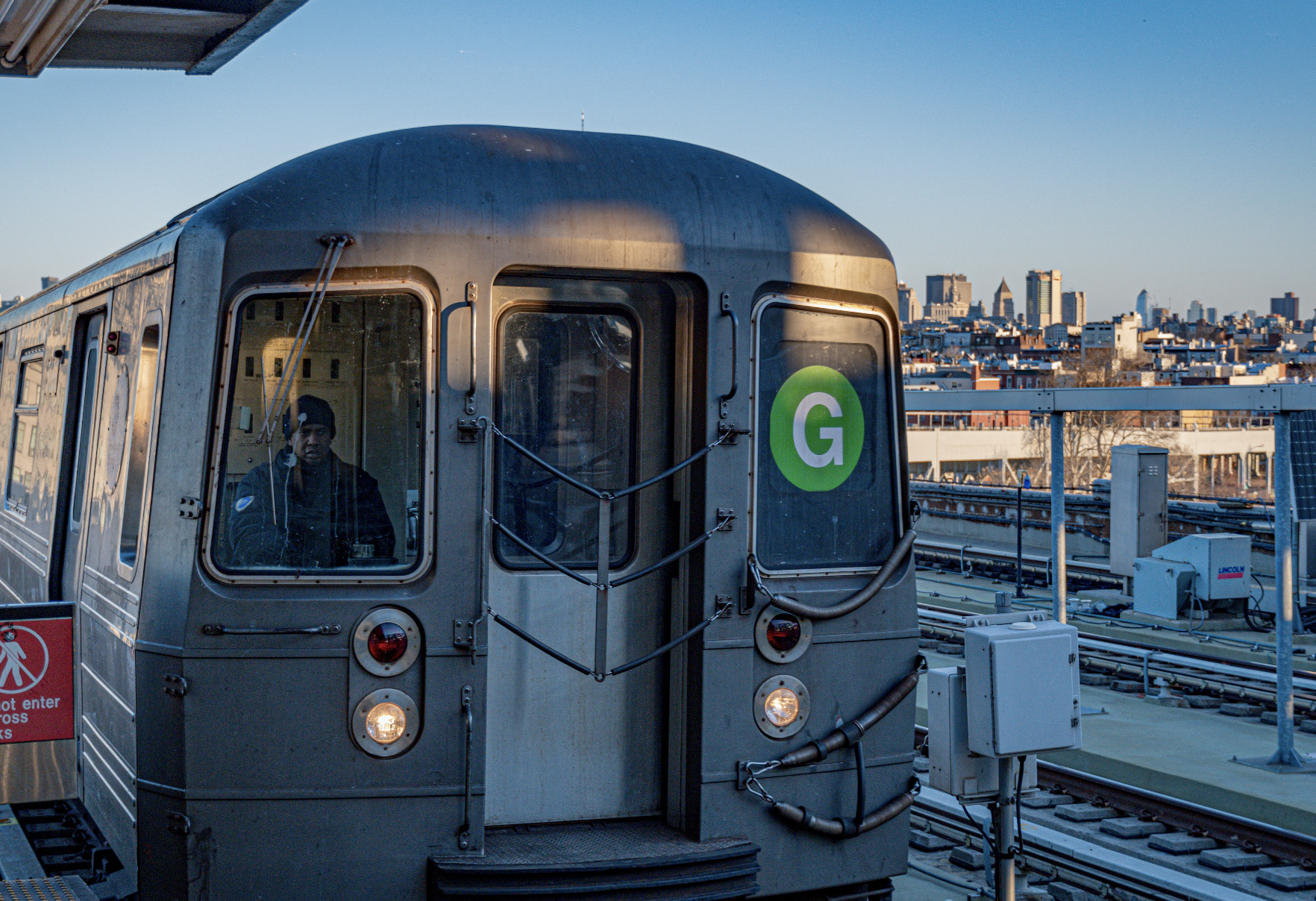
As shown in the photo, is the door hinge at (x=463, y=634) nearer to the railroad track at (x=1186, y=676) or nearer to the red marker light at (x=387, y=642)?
the red marker light at (x=387, y=642)

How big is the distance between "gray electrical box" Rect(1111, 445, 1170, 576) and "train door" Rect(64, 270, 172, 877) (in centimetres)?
1727

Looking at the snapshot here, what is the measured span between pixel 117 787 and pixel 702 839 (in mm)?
2223

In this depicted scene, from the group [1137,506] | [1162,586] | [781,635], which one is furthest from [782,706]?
[1137,506]

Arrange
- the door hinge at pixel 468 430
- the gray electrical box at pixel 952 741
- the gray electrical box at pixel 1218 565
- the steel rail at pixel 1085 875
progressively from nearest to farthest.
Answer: the door hinge at pixel 468 430, the gray electrical box at pixel 952 741, the steel rail at pixel 1085 875, the gray electrical box at pixel 1218 565

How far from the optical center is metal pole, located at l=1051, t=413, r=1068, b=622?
10.8 meters

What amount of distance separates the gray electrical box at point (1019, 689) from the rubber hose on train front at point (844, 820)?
39 cm

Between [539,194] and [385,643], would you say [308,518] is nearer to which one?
[385,643]

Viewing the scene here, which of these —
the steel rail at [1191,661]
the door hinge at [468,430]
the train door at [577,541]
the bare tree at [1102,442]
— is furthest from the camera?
the bare tree at [1102,442]

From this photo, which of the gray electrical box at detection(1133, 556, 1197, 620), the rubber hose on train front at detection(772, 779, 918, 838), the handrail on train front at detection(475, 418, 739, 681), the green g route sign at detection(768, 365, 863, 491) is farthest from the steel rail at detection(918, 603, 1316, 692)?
the handrail on train front at detection(475, 418, 739, 681)

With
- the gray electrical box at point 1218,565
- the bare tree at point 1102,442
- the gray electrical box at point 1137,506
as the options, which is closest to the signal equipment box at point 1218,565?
the gray electrical box at point 1218,565

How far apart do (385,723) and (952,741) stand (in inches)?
92.0

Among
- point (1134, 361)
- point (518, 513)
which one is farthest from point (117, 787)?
point (1134, 361)

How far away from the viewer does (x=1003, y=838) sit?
5613 mm

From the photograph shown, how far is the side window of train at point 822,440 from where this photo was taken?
531cm
